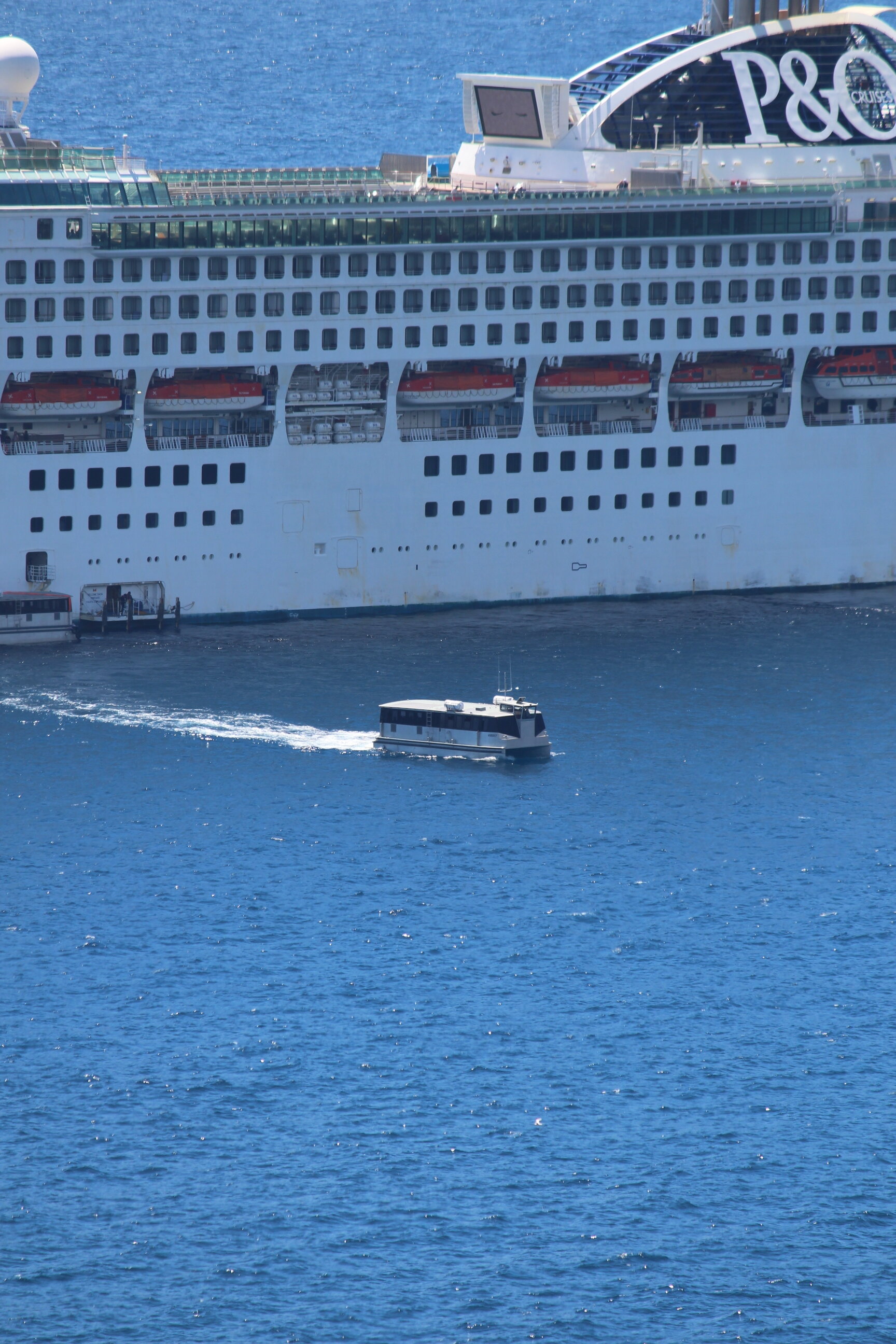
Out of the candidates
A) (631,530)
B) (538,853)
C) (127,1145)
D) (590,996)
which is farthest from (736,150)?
(127,1145)

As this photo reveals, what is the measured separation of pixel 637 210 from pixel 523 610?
49.8ft

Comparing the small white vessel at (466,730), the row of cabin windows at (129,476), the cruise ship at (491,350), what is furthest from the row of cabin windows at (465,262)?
the small white vessel at (466,730)

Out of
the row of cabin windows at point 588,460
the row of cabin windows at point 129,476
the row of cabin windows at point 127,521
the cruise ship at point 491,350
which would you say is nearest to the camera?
the row of cabin windows at point 129,476

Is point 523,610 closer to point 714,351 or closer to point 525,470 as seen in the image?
point 525,470

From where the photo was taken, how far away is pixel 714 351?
294ft

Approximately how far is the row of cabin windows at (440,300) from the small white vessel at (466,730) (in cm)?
1781

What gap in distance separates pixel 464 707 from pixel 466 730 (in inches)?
34.3

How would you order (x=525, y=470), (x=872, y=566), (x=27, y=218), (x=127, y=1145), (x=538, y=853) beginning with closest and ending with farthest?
(x=127, y=1145), (x=538, y=853), (x=27, y=218), (x=525, y=470), (x=872, y=566)

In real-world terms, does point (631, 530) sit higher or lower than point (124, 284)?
lower

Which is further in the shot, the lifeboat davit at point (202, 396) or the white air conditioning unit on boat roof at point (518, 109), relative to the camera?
the white air conditioning unit on boat roof at point (518, 109)

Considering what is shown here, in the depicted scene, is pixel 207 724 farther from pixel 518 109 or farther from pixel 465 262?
pixel 518 109

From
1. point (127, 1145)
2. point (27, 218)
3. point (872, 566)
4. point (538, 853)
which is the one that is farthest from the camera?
point (872, 566)

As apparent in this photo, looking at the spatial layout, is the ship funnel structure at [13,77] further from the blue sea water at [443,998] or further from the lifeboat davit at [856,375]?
the lifeboat davit at [856,375]

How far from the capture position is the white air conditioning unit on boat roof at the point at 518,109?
3563 inches
